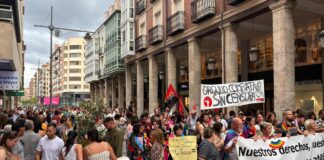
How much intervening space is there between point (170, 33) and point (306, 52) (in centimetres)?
867

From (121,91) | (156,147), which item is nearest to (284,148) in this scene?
(156,147)

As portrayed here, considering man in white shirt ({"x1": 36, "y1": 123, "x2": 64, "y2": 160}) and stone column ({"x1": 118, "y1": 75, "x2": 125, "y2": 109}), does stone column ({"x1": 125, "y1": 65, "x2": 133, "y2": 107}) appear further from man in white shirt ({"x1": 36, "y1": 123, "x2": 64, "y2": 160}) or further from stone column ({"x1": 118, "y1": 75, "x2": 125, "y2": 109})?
man in white shirt ({"x1": 36, "y1": 123, "x2": 64, "y2": 160})

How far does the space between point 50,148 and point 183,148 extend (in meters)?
2.85

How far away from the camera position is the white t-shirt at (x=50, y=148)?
23.8ft

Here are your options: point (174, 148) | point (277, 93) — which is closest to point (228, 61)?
point (277, 93)

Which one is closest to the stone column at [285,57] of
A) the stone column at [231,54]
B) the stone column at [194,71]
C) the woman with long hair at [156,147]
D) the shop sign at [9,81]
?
the stone column at [231,54]

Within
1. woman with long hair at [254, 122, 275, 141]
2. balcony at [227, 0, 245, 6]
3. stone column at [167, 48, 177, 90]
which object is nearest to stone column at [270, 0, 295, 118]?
balcony at [227, 0, 245, 6]

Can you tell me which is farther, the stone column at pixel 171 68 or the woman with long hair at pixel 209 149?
the stone column at pixel 171 68

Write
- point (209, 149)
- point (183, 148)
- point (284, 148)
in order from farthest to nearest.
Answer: point (183, 148), point (284, 148), point (209, 149)

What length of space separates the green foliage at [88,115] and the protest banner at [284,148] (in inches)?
201

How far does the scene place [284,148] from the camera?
26.8 feet

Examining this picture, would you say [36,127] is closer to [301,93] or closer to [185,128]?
[185,128]

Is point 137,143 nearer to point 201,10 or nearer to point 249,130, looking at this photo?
point 249,130

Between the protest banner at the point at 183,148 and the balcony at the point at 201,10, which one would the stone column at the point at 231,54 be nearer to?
the balcony at the point at 201,10
